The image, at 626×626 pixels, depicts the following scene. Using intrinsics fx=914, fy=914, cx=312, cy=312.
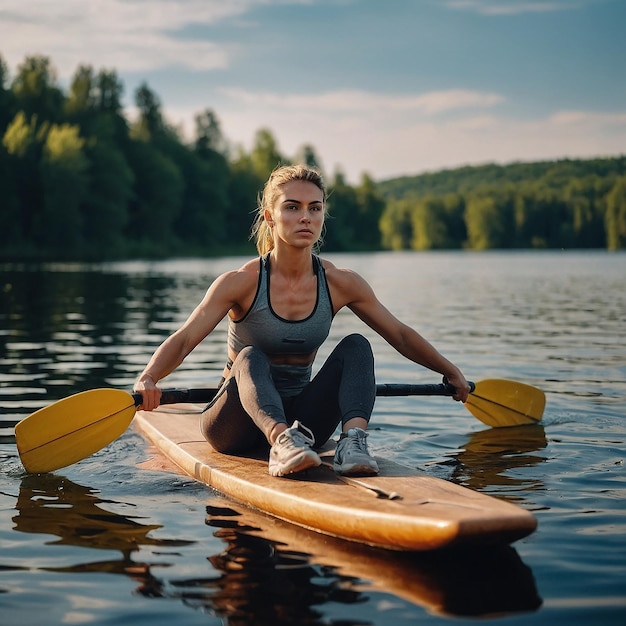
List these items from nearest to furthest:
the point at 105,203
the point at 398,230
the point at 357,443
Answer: the point at 357,443 → the point at 105,203 → the point at 398,230

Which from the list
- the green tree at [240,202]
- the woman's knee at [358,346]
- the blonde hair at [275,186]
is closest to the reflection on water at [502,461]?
the woman's knee at [358,346]

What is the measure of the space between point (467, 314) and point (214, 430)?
13705 millimetres

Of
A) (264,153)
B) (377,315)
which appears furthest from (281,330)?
(264,153)

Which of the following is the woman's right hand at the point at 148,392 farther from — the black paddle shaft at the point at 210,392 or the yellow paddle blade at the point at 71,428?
the yellow paddle blade at the point at 71,428

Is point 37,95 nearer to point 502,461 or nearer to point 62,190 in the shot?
point 62,190

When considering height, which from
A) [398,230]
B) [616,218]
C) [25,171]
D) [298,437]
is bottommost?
[298,437]

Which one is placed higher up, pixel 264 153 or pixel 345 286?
pixel 264 153

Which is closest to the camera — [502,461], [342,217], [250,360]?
[250,360]

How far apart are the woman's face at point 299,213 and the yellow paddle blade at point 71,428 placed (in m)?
1.42

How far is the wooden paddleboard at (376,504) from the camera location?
3613 millimetres

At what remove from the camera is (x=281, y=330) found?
4.91m

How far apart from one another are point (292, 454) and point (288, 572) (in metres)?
0.81

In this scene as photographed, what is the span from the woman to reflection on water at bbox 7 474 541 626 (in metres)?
0.63

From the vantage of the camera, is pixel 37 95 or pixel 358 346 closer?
pixel 358 346
